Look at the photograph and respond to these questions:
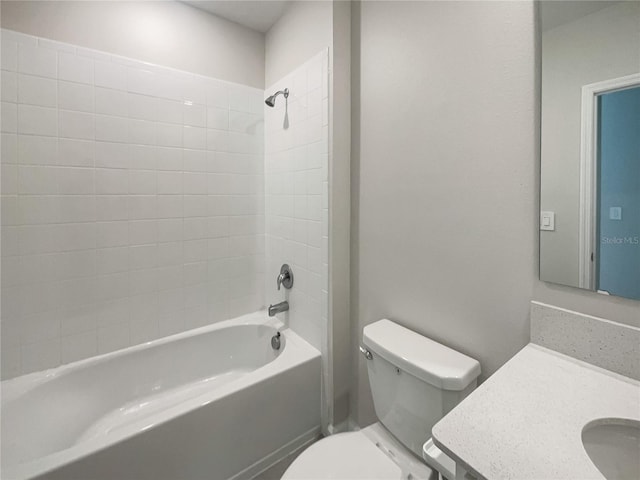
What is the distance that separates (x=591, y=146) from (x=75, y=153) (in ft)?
7.19

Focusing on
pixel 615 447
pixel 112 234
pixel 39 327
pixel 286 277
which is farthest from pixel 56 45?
pixel 615 447

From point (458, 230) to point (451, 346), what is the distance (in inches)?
18.3

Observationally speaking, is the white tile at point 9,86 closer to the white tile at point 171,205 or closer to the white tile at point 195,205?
the white tile at point 171,205

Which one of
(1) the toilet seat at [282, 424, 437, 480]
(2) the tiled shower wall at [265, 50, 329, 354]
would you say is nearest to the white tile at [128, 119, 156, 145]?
(2) the tiled shower wall at [265, 50, 329, 354]

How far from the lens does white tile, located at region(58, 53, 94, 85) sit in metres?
1.50

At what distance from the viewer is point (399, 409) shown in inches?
44.5

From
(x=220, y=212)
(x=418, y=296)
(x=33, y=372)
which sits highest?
(x=220, y=212)

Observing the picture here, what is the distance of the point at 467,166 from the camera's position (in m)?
1.08

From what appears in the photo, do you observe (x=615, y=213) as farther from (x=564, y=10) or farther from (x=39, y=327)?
(x=39, y=327)

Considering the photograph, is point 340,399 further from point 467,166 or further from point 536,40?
point 536,40

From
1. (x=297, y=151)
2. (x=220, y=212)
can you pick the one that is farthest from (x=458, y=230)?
(x=220, y=212)

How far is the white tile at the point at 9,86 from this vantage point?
1.39 meters

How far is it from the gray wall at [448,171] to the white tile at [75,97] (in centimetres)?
144

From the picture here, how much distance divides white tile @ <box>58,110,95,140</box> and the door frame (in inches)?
84.0
